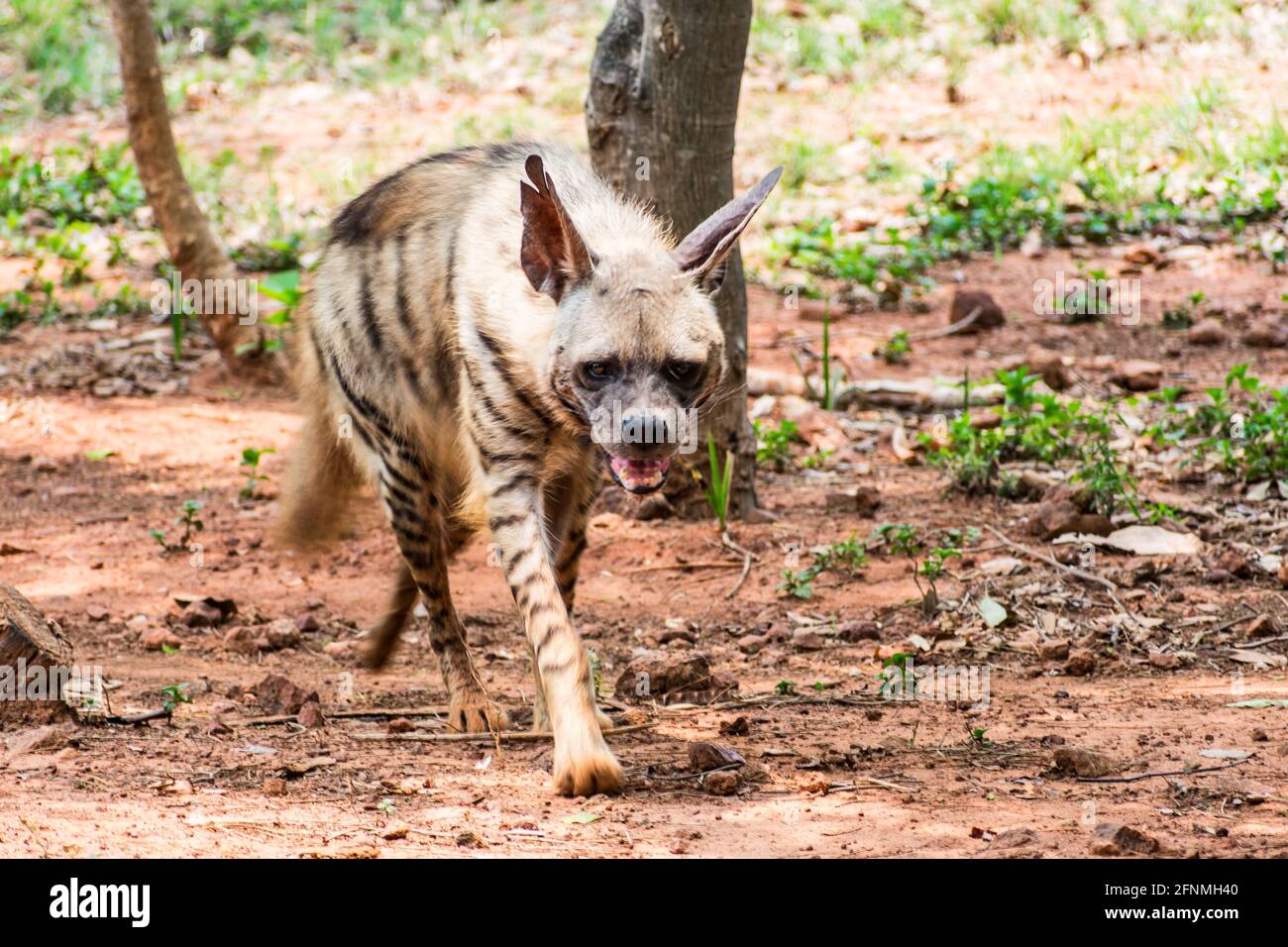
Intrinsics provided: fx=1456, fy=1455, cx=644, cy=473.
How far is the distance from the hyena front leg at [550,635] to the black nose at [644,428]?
602 mm

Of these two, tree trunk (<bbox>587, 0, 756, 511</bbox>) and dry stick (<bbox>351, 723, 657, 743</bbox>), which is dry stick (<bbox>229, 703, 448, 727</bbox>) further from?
tree trunk (<bbox>587, 0, 756, 511</bbox>)

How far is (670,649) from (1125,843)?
8.10 ft

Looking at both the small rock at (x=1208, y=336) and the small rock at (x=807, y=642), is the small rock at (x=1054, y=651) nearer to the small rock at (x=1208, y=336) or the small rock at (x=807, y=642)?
the small rock at (x=807, y=642)

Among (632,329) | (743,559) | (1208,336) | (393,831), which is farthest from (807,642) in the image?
(1208,336)

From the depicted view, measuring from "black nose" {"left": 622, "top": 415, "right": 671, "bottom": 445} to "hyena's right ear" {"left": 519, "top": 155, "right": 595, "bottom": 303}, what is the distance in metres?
0.54

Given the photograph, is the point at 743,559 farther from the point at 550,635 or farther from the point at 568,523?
the point at 550,635

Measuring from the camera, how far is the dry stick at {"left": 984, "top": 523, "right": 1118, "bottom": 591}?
567 centimetres

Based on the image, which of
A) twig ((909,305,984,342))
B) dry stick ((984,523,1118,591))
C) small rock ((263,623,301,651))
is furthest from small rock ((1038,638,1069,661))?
twig ((909,305,984,342))


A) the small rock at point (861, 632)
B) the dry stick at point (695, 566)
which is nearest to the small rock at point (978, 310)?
the dry stick at point (695, 566)

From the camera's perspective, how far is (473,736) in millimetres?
4727

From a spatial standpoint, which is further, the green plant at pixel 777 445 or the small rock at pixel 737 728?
the green plant at pixel 777 445

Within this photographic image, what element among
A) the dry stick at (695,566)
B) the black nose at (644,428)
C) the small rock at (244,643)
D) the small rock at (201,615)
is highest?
the black nose at (644,428)

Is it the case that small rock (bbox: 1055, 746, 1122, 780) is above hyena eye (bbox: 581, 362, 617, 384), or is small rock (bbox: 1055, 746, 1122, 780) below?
below

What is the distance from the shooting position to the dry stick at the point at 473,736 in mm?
4665
